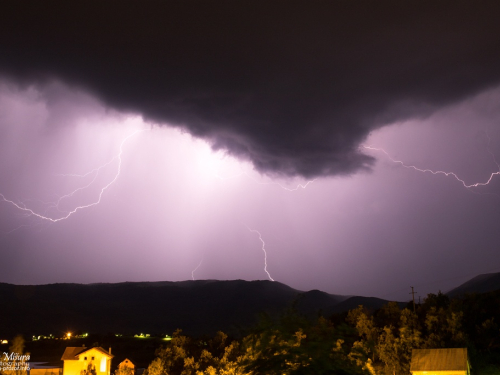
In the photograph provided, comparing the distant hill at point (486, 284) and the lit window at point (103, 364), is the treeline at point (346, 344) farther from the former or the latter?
the distant hill at point (486, 284)

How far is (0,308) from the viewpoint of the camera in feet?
504

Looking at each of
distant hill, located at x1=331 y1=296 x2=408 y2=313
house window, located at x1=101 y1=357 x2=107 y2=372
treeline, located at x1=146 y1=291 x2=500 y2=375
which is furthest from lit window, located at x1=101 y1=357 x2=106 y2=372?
distant hill, located at x1=331 y1=296 x2=408 y2=313

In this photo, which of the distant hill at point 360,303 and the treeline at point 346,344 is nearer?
the treeline at point 346,344

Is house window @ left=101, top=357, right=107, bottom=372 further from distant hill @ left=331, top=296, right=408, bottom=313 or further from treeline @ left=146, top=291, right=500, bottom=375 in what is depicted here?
distant hill @ left=331, top=296, right=408, bottom=313

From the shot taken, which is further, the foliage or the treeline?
the treeline

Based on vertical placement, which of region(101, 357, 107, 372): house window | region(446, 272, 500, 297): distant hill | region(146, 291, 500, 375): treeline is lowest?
region(101, 357, 107, 372): house window

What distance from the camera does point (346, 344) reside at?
16.5m

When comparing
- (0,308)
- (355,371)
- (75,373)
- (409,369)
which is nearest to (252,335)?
(355,371)

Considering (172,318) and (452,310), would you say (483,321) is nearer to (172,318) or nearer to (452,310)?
(452,310)

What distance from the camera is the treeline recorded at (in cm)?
1131

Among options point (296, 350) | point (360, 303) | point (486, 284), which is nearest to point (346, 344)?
point (296, 350)

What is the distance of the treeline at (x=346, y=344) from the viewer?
1131cm

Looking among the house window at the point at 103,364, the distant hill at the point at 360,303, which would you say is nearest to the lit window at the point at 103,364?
the house window at the point at 103,364

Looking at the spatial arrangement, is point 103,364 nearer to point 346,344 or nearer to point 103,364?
point 103,364
